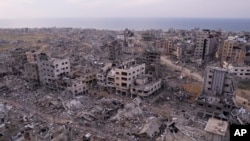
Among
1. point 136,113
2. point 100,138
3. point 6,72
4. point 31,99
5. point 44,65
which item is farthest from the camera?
point 6,72

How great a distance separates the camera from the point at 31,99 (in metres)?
39.0

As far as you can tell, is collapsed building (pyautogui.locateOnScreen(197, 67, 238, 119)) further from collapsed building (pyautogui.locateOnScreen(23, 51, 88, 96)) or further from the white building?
collapsed building (pyautogui.locateOnScreen(23, 51, 88, 96))

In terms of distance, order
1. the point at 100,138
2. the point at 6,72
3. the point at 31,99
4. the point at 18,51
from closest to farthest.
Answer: the point at 100,138
the point at 31,99
the point at 6,72
the point at 18,51

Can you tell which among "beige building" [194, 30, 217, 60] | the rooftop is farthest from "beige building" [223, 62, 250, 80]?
the rooftop

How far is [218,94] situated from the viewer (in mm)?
35406

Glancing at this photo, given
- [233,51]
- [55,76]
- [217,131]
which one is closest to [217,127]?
[217,131]

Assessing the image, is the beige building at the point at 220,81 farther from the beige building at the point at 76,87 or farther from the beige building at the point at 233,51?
the beige building at the point at 233,51

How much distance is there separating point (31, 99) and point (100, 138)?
16.7 meters

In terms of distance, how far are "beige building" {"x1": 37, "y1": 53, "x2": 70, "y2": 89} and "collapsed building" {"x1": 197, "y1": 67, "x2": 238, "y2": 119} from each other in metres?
23.1

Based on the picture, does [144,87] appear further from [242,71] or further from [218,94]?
[242,71]

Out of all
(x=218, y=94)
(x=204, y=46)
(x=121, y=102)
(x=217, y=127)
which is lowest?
(x=121, y=102)

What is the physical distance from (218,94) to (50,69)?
26138 millimetres

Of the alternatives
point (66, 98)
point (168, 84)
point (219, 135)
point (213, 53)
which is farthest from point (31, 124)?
point (213, 53)

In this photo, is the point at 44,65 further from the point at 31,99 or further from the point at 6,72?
the point at 6,72
